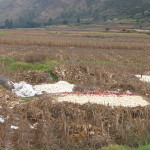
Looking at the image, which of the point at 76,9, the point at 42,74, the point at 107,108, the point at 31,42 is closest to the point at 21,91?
the point at 42,74

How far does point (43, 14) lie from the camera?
177250 mm

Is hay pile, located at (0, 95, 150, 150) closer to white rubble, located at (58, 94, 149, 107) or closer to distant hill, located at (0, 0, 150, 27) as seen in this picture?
white rubble, located at (58, 94, 149, 107)

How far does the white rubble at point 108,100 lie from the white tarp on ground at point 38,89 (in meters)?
1.81

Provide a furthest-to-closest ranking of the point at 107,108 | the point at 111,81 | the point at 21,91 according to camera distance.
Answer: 1. the point at 111,81
2. the point at 21,91
3. the point at 107,108

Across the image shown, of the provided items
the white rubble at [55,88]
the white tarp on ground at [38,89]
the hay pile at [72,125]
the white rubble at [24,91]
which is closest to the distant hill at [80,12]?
the white rubble at [55,88]

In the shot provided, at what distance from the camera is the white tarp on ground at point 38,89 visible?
1463cm

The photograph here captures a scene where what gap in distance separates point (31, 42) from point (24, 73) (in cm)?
2550

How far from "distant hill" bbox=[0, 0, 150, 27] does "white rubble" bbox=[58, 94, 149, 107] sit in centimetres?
9051

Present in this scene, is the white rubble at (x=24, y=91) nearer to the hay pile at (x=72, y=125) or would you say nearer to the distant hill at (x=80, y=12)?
the hay pile at (x=72, y=125)

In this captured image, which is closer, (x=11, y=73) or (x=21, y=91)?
(x=21, y=91)

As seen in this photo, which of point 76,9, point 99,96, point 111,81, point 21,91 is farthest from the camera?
point 76,9

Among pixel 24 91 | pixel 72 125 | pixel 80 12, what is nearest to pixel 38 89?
pixel 24 91

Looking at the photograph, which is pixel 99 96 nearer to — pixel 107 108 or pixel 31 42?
pixel 107 108

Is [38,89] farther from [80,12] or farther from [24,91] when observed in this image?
[80,12]
